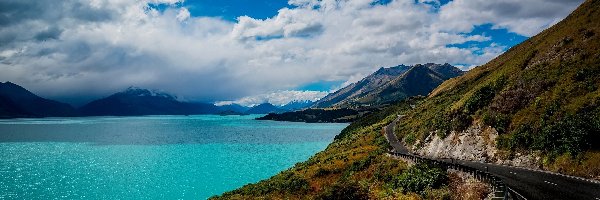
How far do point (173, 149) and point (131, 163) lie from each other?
42.3 metres

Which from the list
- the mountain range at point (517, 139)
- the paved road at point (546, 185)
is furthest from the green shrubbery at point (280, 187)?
the paved road at point (546, 185)

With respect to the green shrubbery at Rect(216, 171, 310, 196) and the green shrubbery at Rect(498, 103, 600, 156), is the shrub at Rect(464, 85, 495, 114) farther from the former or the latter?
the green shrubbery at Rect(216, 171, 310, 196)

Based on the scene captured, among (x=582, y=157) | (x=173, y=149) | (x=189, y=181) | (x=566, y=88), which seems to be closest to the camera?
(x=582, y=157)

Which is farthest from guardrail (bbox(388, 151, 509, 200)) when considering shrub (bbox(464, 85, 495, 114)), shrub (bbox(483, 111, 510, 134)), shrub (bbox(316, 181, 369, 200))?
shrub (bbox(464, 85, 495, 114))

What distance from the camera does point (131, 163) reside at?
136 meters

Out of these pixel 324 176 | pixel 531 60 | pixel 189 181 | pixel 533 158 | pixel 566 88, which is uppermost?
pixel 531 60

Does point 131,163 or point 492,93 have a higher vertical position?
point 492,93

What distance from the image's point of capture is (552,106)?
53.4 m

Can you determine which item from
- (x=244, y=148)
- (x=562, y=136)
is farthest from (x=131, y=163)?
(x=562, y=136)

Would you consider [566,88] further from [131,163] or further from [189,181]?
[131,163]

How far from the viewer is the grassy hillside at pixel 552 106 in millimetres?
44188

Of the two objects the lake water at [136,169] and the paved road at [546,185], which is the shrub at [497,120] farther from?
the lake water at [136,169]

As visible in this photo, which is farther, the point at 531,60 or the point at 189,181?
the point at 189,181

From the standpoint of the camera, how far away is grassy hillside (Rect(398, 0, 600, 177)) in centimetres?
4419
